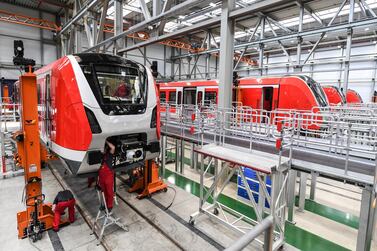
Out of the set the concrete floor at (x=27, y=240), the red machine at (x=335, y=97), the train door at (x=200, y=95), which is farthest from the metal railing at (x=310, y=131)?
the red machine at (x=335, y=97)

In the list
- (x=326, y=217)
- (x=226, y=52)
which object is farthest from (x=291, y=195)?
(x=226, y=52)

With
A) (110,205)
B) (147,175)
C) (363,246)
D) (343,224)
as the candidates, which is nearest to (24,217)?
(110,205)

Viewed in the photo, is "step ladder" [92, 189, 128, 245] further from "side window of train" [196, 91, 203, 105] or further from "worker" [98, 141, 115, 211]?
"side window of train" [196, 91, 203, 105]

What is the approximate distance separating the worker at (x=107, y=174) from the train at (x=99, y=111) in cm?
10

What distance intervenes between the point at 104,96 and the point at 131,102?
19.4 inches

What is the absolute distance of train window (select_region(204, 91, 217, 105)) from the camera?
29.5ft

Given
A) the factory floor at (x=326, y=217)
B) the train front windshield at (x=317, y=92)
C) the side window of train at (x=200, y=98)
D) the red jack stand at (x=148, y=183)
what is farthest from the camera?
the side window of train at (x=200, y=98)

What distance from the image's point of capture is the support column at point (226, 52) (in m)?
4.75

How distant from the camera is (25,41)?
15.3 meters

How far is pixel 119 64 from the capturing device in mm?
3943

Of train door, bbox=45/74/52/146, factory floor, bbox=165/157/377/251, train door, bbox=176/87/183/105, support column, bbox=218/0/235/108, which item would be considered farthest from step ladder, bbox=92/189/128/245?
train door, bbox=176/87/183/105

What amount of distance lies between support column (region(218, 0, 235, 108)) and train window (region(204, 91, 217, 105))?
3877 mm

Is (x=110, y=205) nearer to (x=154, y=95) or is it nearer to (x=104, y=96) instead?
(x=104, y=96)

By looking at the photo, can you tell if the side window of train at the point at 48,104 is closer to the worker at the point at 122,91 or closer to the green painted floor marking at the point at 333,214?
the worker at the point at 122,91
